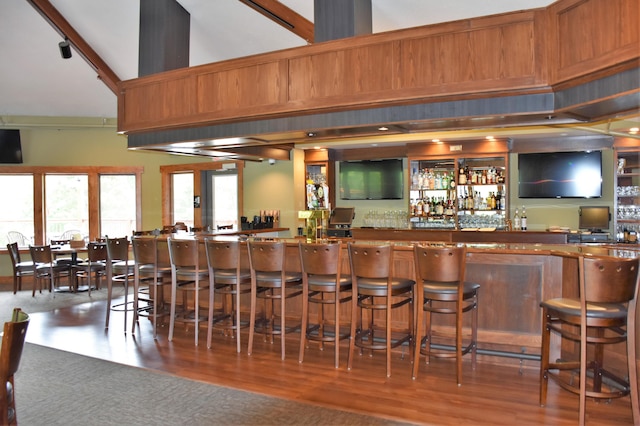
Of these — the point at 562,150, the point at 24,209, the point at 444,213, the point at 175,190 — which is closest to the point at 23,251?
the point at 24,209

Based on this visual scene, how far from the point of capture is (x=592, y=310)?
125 inches

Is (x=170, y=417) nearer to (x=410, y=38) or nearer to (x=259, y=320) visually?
(x=259, y=320)

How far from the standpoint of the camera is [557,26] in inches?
156

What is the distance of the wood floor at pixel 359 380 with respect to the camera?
134 inches

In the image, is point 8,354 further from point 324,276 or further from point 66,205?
point 66,205

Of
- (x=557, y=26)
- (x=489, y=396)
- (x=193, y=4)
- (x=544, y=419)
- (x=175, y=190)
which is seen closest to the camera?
(x=544, y=419)

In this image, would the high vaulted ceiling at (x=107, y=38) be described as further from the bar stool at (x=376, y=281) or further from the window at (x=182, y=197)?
the bar stool at (x=376, y=281)

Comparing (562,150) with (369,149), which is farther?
(369,149)

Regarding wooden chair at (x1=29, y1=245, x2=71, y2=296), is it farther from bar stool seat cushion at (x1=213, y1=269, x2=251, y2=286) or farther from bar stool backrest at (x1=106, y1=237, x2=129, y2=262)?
bar stool seat cushion at (x1=213, y1=269, x2=251, y2=286)

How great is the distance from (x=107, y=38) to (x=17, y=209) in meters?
4.54

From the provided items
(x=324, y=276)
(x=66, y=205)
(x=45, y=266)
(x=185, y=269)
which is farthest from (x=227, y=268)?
(x=66, y=205)

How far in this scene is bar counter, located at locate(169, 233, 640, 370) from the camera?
4273 millimetres

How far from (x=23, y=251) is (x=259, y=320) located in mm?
7090

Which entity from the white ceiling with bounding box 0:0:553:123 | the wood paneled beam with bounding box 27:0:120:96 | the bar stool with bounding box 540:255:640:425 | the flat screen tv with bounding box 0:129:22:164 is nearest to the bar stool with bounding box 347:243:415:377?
the bar stool with bounding box 540:255:640:425
